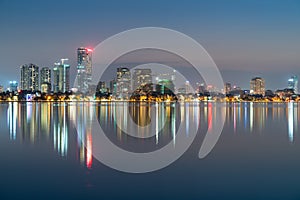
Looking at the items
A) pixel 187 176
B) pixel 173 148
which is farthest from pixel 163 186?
pixel 173 148

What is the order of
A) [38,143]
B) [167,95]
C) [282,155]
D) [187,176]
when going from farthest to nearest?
[167,95]
[38,143]
[282,155]
[187,176]

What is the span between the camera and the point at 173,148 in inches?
745

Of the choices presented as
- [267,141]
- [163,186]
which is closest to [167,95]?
[267,141]

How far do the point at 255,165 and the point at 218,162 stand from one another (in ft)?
4.56

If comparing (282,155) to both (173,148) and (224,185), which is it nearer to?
(173,148)

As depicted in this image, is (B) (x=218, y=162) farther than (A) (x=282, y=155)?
No

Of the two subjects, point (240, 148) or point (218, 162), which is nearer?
point (218, 162)

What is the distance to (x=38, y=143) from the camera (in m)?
20.9

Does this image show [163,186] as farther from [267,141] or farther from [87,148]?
[267,141]

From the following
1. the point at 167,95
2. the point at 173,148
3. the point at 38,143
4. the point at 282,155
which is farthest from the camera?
the point at 167,95

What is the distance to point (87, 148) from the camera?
19.0 metres

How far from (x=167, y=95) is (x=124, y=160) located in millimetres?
170022

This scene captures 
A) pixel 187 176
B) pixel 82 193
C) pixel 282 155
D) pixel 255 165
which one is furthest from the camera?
pixel 282 155

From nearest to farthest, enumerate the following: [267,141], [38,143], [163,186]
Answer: [163,186] → [38,143] → [267,141]
